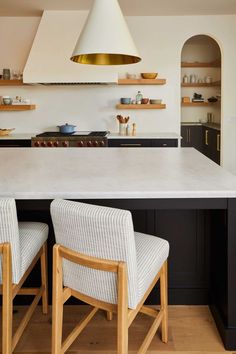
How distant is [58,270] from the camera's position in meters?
1.72

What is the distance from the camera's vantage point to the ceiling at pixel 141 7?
517 cm

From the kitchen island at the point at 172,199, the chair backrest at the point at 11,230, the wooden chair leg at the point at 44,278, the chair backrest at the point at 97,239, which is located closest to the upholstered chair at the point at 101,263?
the chair backrest at the point at 97,239

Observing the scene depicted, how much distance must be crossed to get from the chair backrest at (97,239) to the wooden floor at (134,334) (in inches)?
21.5

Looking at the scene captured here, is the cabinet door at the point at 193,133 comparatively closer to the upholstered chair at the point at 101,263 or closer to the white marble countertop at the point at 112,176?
the white marble countertop at the point at 112,176

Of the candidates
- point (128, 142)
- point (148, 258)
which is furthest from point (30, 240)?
point (128, 142)

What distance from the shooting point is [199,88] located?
835cm

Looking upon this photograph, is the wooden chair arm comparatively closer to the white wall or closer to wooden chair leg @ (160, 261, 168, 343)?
wooden chair leg @ (160, 261, 168, 343)

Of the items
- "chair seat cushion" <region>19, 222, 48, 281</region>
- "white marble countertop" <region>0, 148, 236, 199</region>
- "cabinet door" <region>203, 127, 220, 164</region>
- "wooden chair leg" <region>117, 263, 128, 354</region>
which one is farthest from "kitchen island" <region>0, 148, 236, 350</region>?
"cabinet door" <region>203, 127, 220, 164</region>

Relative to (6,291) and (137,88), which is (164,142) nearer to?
(137,88)

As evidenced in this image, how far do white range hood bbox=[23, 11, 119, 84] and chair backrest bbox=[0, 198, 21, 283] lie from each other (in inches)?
156

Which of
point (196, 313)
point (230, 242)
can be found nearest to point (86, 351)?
point (196, 313)

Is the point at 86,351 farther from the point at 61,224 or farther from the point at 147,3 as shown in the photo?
the point at 147,3

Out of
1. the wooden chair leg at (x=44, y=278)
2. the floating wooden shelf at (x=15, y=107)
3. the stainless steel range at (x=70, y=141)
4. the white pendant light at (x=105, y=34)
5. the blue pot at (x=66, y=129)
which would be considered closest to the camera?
the wooden chair leg at (x=44, y=278)

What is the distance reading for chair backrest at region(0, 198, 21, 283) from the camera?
65.7 inches
